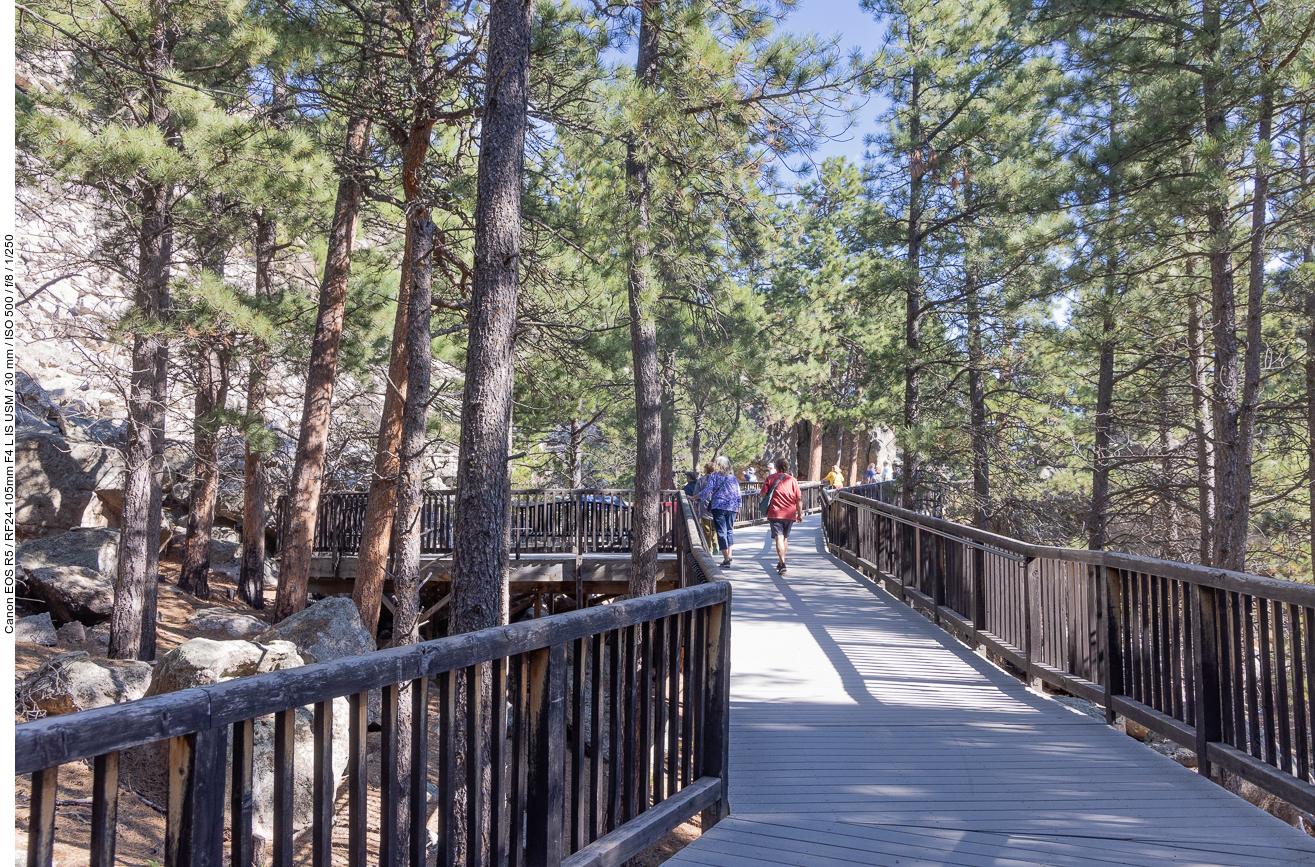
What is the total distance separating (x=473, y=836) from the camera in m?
2.53

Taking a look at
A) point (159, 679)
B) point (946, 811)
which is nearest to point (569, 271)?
point (159, 679)

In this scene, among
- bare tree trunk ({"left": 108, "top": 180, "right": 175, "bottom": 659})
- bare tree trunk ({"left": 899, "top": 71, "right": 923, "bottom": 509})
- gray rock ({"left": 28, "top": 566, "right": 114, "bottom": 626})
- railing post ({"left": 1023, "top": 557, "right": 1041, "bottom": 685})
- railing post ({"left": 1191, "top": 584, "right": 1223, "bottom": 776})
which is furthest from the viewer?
bare tree trunk ({"left": 899, "top": 71, "right": 923, "bottom": 509})

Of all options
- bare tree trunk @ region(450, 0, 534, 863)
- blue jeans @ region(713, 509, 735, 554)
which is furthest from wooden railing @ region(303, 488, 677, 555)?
bare tree trunk @ region(450, 0, 534, 863)

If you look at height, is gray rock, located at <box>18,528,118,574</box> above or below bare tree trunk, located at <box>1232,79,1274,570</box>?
below

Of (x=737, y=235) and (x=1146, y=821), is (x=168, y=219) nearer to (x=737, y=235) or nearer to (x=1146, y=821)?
(x=737, y=235)

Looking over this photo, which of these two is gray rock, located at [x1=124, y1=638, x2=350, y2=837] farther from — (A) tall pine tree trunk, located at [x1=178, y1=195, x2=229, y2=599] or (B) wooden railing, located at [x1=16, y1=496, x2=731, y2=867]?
(A) tall pine tree trunk, located at [x1=178, y1=195, x2=229, y2=599]

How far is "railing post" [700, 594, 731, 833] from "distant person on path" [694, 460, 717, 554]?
8815 mm

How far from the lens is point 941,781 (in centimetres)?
454

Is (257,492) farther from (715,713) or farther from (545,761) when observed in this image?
(545,761)

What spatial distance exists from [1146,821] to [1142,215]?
807cm

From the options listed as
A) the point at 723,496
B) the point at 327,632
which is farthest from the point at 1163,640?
A: the point at 327,632

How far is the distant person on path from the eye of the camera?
13837 mm

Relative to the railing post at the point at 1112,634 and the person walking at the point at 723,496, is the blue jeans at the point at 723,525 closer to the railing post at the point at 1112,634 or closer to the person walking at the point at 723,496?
the person walking at the point at 723,496

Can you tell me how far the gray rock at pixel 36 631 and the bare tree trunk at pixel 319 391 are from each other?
3.02m
